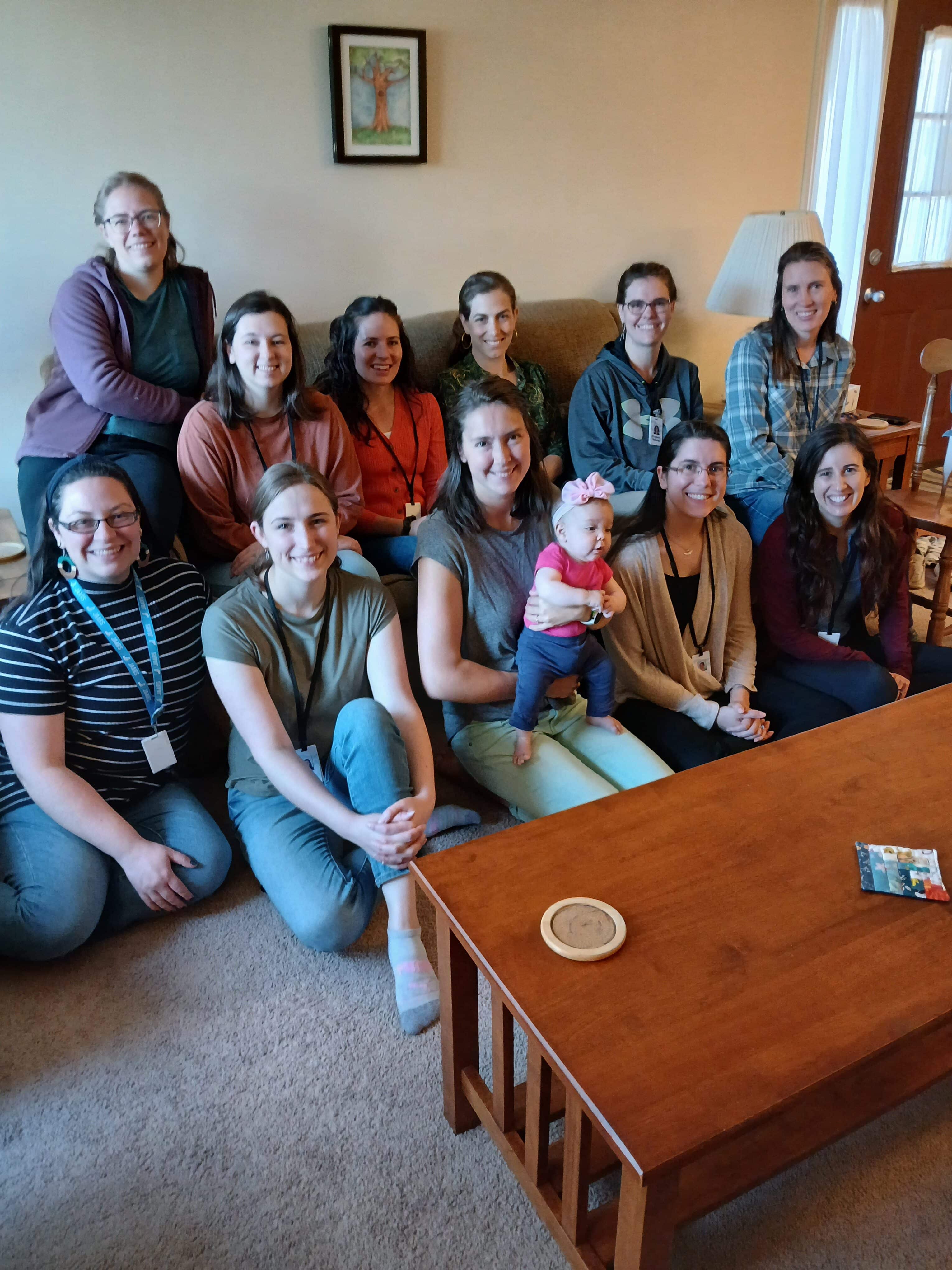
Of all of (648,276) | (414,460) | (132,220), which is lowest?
(414,460)

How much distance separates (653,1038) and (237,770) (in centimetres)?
113

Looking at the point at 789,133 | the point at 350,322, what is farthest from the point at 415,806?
the point at 789,133

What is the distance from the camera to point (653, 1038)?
43.4 inches

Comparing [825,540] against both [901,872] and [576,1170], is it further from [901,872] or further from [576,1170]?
[576,1170]

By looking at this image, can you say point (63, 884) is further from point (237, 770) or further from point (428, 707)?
point (428, 707)

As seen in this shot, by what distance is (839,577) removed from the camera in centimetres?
232

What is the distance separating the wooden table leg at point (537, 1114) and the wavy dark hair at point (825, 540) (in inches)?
56.9

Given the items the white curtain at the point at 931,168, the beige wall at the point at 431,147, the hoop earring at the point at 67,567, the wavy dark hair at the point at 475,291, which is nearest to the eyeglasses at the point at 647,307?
the wavy dark hair at the point at 475,291

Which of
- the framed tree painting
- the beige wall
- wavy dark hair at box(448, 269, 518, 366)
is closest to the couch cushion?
wavy dark hair at box(448, 269, 518, 366)

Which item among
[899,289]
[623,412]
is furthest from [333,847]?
[899,289]

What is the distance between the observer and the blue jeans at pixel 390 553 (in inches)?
102

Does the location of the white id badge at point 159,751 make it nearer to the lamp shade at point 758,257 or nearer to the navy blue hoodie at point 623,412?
the navy blue hoodie at point 623,412

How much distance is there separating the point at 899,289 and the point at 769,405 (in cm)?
227

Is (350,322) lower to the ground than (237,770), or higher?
higher
